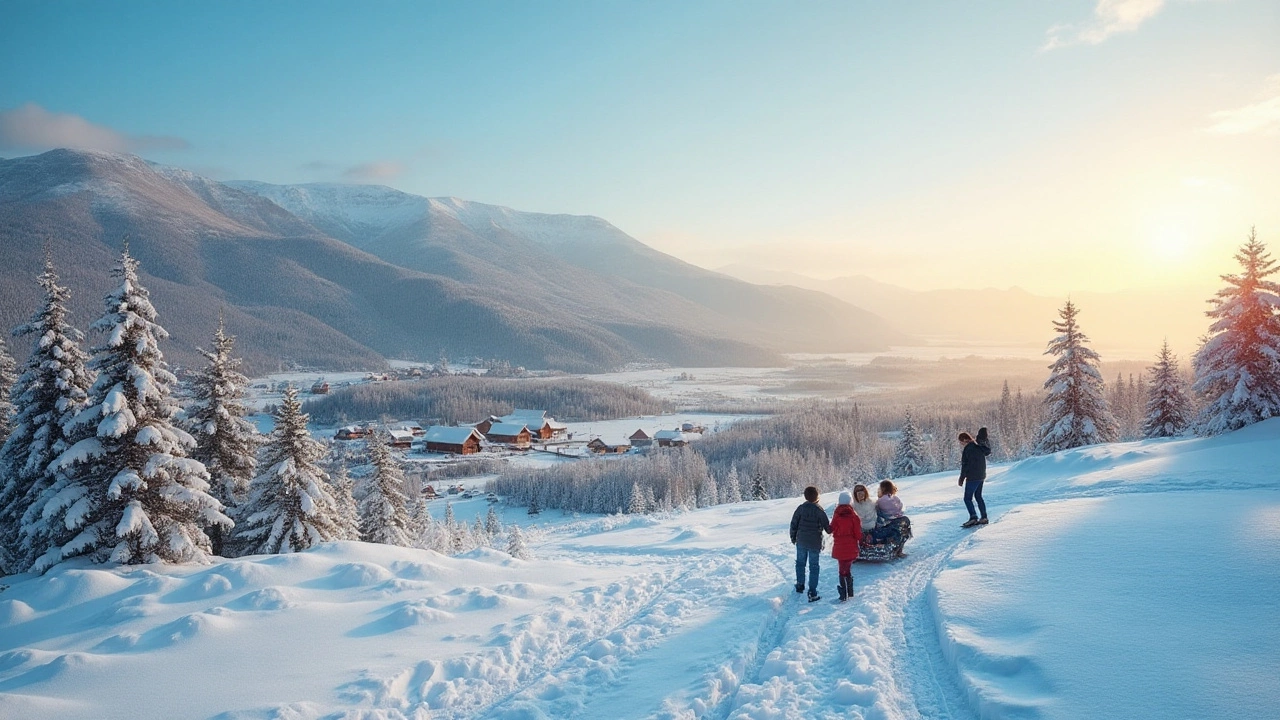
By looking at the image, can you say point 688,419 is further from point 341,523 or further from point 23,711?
point 23,711

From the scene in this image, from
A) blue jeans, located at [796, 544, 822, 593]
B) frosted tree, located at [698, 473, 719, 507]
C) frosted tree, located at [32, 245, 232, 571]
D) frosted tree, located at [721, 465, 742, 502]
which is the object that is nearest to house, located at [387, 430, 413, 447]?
frosted tree, located at [698, 473, 719, 507]

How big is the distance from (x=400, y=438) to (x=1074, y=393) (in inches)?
3698

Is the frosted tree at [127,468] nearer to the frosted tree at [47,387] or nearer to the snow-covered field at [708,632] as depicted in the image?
the snow-covered field at [708,632]

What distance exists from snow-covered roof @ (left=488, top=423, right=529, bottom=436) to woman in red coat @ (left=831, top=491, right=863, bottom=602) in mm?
100825

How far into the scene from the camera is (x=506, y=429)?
109188mm

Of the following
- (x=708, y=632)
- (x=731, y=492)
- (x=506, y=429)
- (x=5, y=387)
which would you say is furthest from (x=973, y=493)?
(x=506, y=429)

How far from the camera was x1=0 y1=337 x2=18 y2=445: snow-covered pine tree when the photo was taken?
2347 cm

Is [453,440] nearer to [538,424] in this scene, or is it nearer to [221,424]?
[538,424]

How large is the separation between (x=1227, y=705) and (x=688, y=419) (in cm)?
12603

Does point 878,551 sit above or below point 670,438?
above

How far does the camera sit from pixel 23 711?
6961 millimetres

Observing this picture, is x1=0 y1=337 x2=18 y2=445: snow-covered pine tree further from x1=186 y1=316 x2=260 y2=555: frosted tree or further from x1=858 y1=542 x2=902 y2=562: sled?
x1=858 y1=542 x2=902 y2=562: sled

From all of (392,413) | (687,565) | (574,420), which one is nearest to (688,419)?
(574,420)

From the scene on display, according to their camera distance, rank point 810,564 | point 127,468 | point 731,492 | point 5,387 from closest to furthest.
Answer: point 810,564 → point 127,468 → point 5,387 → point 731,492
